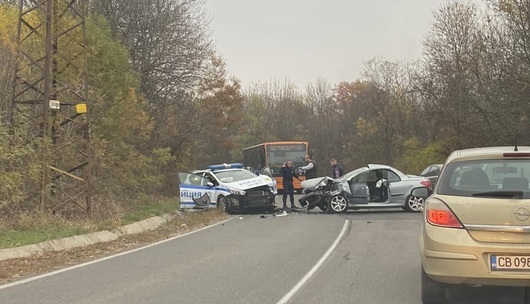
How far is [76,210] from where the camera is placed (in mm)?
15422

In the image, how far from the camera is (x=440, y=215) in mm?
5672

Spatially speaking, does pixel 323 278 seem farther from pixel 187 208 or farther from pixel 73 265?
pixel 187 208

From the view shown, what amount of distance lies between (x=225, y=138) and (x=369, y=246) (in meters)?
38.2

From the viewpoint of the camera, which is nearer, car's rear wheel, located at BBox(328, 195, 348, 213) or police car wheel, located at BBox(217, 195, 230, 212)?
car's rear wheel, located at BBox(328, 195, 348, 213)

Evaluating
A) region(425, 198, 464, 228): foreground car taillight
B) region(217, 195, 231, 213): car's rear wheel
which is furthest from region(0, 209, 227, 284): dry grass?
region(425, 198, 464, 228): foreground car taillight

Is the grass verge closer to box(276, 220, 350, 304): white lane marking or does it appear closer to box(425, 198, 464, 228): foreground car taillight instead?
box(276, 220, 350, 304): white lane marking

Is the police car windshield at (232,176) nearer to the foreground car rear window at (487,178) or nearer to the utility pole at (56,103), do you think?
the utility pole at (56,103)

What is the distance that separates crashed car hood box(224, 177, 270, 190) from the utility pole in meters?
5.05

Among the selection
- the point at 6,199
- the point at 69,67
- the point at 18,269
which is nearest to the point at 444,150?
the point at 69,67

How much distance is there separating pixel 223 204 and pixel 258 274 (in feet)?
37.7

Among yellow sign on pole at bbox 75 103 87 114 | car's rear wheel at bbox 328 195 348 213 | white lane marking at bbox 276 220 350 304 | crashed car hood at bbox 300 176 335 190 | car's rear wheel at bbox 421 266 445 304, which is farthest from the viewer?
crashed car hood at bbox 300 176 335 190

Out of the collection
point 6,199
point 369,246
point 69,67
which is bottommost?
point 369,246

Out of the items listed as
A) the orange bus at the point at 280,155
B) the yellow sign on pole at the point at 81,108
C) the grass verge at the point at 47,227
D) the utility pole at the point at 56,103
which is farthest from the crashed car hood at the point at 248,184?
the orange bus at the point at 280,155

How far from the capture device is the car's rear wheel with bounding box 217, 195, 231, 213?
19.4m
